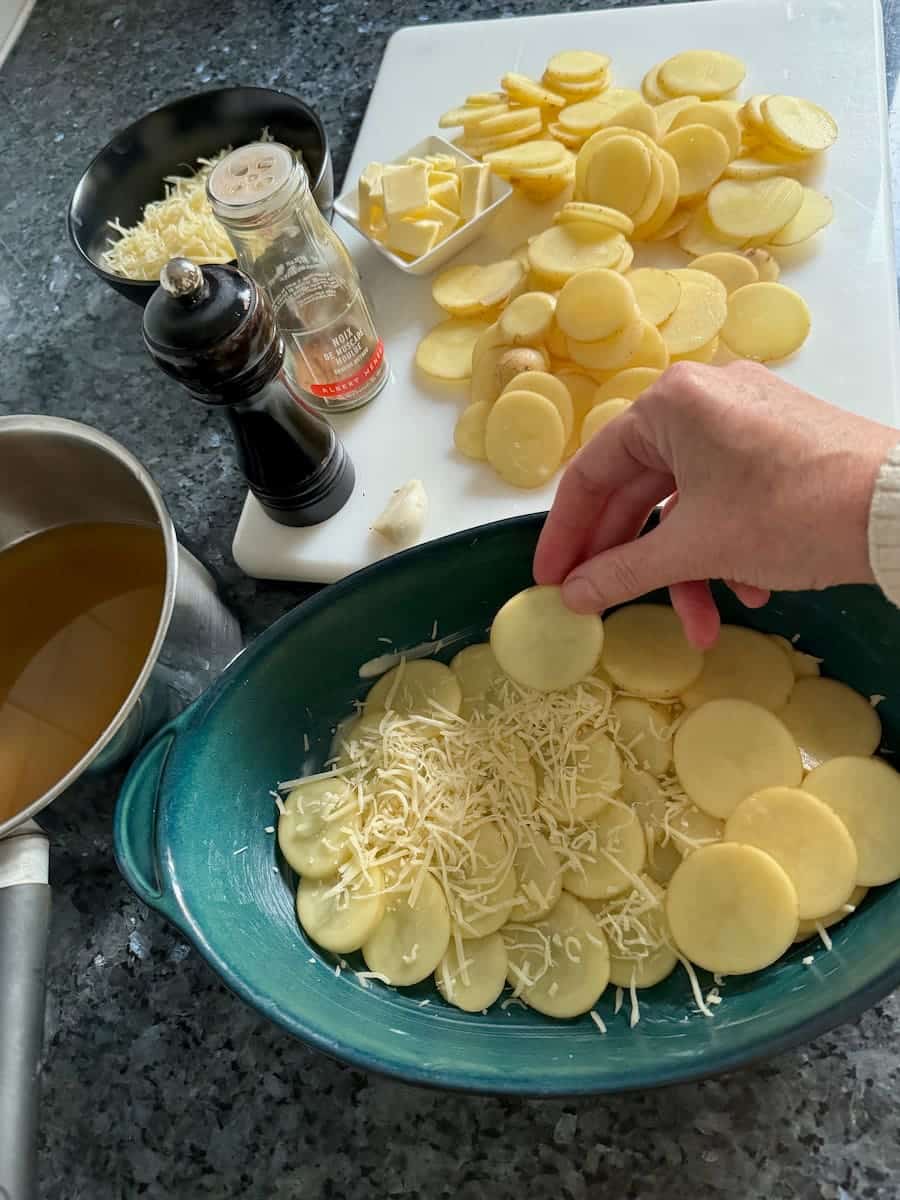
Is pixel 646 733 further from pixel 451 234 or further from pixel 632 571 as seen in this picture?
pixel 451 234

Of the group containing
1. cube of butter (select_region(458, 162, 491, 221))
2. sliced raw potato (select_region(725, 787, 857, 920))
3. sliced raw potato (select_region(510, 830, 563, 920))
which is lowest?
sliced raw potato (select_region(510, 830, 563, 920))

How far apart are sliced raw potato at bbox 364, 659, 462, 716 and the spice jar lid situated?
1.06 ft

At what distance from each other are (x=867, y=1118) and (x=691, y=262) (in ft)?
3.11

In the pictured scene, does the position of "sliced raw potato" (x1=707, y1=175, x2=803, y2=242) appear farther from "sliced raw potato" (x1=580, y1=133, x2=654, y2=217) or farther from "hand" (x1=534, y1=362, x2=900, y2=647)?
"hand" (x1=534, y1=362, x2=900, y2=647)

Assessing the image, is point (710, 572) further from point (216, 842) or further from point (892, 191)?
point (892, 191)

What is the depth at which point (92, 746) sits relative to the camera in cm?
81

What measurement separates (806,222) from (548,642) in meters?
0.68

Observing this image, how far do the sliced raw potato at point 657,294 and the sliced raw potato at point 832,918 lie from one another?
2.13 feet

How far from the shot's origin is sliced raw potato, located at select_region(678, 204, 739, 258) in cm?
115

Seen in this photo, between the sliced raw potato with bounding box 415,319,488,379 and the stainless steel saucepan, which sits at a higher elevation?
the sliced raw potato with bounding box 415,319,488,379

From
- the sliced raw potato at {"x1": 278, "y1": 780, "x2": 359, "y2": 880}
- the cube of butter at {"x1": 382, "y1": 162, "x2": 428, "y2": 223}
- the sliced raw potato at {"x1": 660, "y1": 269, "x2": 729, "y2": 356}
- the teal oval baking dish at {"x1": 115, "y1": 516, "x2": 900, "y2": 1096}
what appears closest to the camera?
the teal oval baking dish at {"x1": 115, "y1": 516, "x2": 900, "y2": 1096}

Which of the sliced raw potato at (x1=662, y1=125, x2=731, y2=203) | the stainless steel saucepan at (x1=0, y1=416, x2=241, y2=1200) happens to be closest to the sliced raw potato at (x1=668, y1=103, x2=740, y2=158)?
the sliced raw potato at (x1=662, y1=125, x2=731, y2=203)

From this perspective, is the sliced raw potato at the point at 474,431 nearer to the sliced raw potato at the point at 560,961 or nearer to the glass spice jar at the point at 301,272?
the glass spice jar at the point at 301,272

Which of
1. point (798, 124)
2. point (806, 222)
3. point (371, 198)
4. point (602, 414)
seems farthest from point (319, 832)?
point (798, 124)
